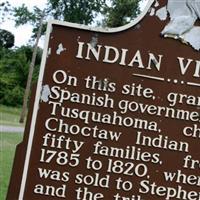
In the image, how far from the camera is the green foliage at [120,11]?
57.0 ft

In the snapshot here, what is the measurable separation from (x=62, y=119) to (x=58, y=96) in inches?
7.5

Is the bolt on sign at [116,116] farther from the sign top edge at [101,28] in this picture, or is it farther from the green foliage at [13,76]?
the green foliage at [13,76]

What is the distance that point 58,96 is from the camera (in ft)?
18.7

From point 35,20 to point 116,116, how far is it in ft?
130

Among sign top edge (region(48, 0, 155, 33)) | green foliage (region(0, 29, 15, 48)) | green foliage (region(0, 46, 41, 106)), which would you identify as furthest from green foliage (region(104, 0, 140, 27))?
green foliage (region(0, 29, 15, 48))

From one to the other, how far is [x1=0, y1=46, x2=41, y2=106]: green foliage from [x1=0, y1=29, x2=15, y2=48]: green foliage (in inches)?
189

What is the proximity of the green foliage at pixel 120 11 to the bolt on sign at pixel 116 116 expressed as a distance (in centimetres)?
1151

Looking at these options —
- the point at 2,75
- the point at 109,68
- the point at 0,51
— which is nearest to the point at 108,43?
the point at 109,68

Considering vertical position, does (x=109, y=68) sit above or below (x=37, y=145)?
above

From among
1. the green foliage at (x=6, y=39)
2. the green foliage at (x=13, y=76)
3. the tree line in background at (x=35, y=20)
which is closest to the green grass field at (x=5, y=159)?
the tree line in background at (x=35, y=20)

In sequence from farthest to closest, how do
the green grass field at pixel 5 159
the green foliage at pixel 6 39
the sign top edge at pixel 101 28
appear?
1. the green foliage at pixel 6 39
2. the green grass field at pixel 5 159
3. the sign top edge at pixel 101 28

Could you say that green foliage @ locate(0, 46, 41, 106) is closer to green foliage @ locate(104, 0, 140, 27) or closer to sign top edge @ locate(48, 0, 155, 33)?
green foliage @ locate(104, 0, 140, 27)

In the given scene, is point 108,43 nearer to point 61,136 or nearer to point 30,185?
point 61,136

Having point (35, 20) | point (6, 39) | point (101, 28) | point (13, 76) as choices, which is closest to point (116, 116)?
point (101, 28)
